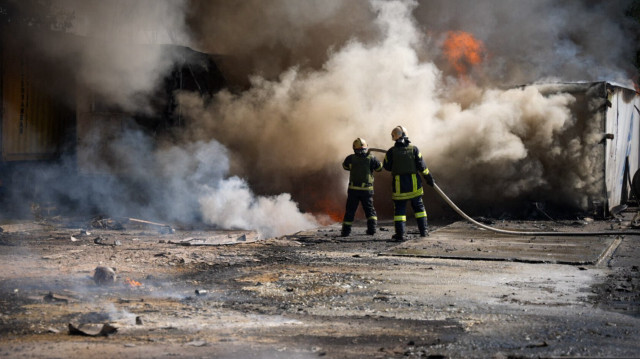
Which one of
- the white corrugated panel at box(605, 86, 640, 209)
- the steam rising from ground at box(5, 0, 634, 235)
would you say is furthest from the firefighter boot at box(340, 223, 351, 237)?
the white corrugated panel at box(605, 86, 640, 209)

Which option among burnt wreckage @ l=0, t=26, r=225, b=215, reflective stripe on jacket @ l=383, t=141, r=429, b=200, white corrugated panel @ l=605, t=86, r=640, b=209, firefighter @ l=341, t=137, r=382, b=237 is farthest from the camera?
burnt wreckage @ l=0, t=26, r=225, b=215

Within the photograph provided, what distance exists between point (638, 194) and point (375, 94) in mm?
5544

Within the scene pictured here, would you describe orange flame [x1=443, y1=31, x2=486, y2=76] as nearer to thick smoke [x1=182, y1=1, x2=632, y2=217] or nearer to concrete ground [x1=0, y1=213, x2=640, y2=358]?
thick smoke [x1=182, y1=1, x2=632, y2=217]

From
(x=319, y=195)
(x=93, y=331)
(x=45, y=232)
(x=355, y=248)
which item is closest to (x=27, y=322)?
(x=93, y=331)

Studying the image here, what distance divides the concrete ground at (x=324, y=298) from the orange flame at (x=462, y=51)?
614cm

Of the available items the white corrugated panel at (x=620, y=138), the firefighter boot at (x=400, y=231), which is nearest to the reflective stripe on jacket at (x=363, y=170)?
the firefighter boot at (x=400, y=231)

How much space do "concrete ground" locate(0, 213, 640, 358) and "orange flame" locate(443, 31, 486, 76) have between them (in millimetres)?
6143

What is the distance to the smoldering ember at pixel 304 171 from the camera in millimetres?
5484

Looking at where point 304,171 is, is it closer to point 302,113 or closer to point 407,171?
point 302,113

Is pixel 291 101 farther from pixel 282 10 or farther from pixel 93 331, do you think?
pixel 93 331

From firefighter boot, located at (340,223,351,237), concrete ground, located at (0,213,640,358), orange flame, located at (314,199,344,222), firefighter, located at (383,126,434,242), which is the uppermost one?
firefighter, located at (383,126,434,242)

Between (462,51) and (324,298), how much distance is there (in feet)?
33.6

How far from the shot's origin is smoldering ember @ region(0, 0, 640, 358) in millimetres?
5484

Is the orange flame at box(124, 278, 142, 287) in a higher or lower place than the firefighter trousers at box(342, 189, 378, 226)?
lower
